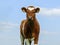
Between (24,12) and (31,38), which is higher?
(24,12)

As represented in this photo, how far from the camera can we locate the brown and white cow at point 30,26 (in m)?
18.6

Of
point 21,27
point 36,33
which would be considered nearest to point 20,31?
point 21,27

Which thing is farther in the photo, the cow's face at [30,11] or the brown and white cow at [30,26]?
the brown and white cow at [30,26]

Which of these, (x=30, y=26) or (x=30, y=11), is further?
(x=30, y=26)

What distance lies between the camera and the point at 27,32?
1925 cm

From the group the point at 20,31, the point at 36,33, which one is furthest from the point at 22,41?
the point at 36,33

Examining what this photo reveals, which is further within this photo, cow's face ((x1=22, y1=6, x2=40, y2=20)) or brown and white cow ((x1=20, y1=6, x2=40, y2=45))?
brown and white cow ((x1=20, y1=6, x2=40, y2=45))

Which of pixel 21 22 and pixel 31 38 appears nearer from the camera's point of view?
pixel 31 38

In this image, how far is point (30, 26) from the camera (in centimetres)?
1898

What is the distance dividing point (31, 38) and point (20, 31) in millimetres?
1492

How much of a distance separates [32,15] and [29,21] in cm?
35

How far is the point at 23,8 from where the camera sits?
1909cm

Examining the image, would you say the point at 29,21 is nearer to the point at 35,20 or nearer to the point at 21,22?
the point at 35,20

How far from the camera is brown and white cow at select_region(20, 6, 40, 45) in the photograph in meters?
18.6
